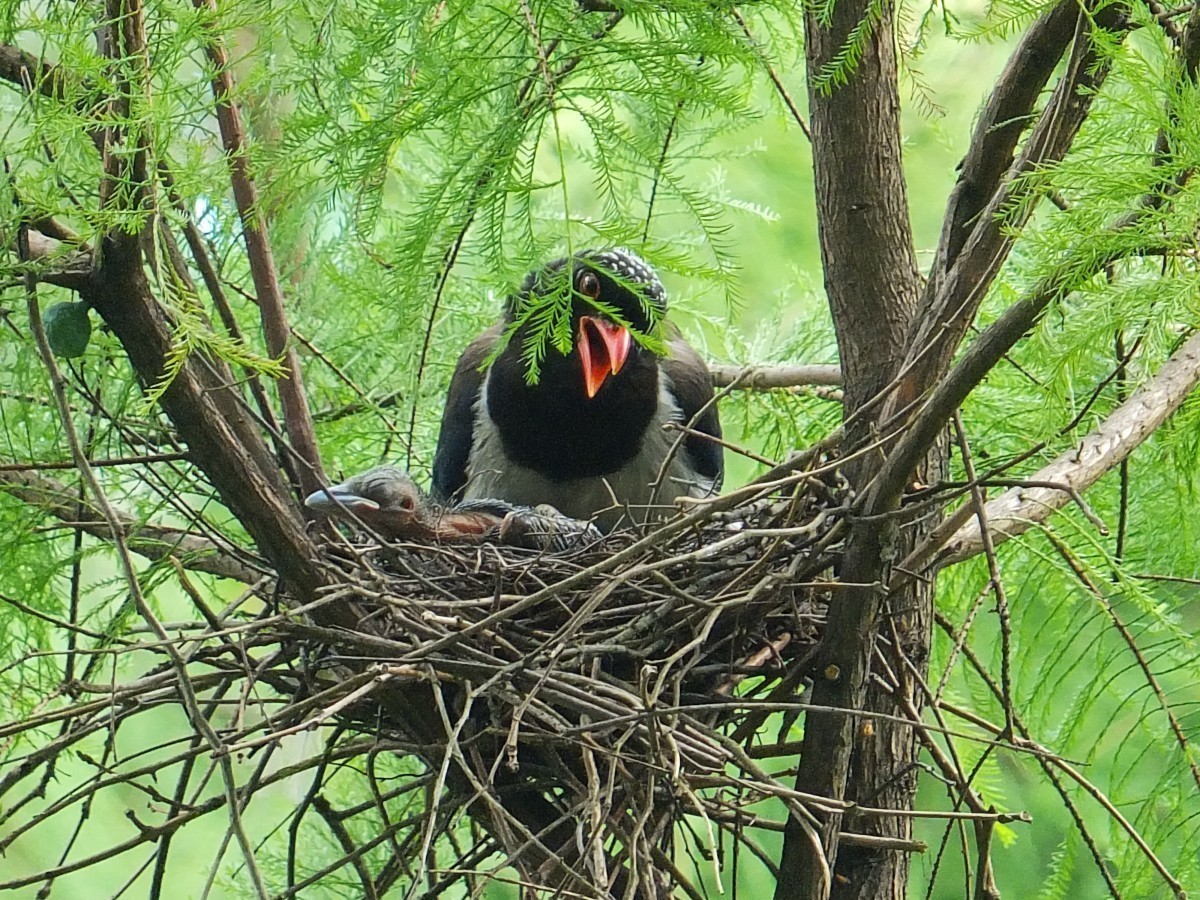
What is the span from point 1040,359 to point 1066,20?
37cm

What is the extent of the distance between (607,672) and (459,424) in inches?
39.3

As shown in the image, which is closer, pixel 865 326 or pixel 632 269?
pixel 865 326

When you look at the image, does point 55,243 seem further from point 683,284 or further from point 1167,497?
point 683,284

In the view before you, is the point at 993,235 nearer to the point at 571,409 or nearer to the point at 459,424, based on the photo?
the point at 571,409

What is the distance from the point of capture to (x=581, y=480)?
249 cm

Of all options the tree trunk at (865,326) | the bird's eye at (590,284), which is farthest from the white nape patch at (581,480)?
the tree trunk at (865,326)

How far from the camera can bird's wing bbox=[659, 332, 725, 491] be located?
96.6 inches

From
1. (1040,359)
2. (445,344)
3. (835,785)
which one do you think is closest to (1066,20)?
(1040,359)

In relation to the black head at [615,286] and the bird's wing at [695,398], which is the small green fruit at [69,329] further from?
the bird's wing at [695,398]

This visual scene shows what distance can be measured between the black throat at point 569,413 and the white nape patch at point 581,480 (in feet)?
0.06

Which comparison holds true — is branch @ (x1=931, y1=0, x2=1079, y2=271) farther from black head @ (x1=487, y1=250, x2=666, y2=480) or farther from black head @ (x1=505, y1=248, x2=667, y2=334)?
black head @ (x1=487, y1=250, x2=666, y2=480)

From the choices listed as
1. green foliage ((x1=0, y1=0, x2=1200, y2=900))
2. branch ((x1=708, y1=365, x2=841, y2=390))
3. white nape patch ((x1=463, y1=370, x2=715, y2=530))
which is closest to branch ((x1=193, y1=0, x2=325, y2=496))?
green foliage ((x1=0, y1=0, x2=1200, y2=900))

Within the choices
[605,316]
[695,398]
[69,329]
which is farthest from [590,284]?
[69,329]

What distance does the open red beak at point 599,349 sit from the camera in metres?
2.18
